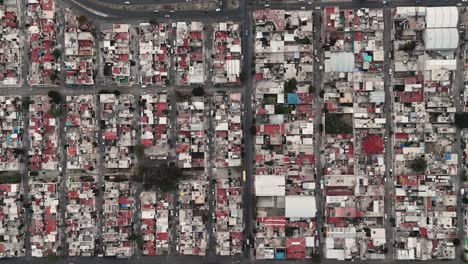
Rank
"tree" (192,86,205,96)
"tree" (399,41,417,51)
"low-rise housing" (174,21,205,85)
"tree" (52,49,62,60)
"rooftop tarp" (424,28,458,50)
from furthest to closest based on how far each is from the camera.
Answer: "tree" (52,49,62,60) → "low-rise housing" (174,21,205,85) → "tree" (192,86,205,96) → "tree" (399,41,417,51) → "rooftop tarp" (424,28,458,50)

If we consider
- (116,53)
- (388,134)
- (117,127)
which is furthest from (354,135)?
(116,53)

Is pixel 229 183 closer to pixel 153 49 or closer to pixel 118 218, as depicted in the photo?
pixel 118 218

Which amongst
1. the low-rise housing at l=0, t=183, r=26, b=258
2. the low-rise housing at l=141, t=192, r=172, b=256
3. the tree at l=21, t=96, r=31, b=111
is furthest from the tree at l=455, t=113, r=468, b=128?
the low-rise housing at l=0, t=183, r=26, b=258

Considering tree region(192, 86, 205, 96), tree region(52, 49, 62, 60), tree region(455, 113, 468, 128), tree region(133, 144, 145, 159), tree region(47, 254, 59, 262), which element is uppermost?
tree region(52, 49, 62, 60)

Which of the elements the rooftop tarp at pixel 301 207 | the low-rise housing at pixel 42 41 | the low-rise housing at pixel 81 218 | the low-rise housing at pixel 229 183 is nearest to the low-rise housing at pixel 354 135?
the rooftop tarp at pixel 301 207

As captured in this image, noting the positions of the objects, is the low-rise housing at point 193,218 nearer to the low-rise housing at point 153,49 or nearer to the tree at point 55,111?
the low-rise housing at point 153,49

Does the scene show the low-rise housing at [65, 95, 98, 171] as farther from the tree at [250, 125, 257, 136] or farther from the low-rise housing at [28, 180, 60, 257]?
the tree at [250, 125, 257, 136]
